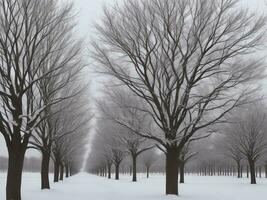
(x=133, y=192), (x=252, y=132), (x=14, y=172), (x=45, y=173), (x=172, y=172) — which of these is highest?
(x=252, y=132)

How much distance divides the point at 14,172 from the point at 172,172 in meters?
8.32

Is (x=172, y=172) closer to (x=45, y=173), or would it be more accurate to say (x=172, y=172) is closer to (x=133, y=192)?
(x=133, y=192)

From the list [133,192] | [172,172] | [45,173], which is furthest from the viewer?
[45,173]

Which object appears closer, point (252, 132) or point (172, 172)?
point (172, 172)

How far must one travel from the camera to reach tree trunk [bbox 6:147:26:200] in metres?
14.2

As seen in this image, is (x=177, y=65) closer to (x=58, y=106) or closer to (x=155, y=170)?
(x=58, y=106)

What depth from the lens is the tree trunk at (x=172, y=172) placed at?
19.1 meters

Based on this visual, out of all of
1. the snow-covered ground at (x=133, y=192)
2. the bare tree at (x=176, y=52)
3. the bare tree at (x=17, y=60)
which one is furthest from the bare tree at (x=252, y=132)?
the bare tree at (x=17, y=60)

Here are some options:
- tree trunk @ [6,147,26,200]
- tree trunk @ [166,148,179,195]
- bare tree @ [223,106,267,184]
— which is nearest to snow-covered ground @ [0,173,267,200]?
tree trunk @ [166,148,179,195]

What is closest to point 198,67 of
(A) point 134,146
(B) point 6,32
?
(B) point 6,32

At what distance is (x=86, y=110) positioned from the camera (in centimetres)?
3095

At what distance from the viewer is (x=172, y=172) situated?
19.3m

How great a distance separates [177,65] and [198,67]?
1.31m

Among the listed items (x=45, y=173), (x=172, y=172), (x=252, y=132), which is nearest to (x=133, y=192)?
(x=172, y=172)
